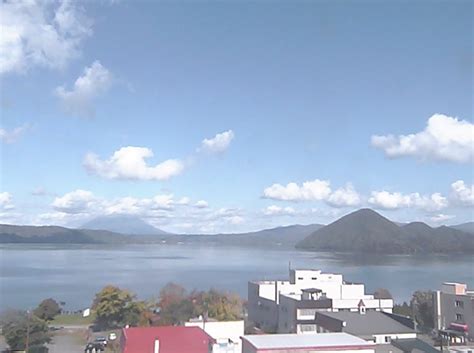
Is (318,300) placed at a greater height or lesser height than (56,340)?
greater

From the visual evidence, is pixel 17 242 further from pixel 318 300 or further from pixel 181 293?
pixel 318 300

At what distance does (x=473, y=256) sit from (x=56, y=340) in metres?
38.8

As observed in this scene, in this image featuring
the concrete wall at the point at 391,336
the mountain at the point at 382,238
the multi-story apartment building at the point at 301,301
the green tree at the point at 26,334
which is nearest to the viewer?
the concrete wall at the point at 391,336

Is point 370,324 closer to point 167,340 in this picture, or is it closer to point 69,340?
point 167,340

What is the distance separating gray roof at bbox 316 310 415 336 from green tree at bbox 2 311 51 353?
3.78m

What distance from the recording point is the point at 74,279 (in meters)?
22.8

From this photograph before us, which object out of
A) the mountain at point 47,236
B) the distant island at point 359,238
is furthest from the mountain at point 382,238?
the mountain at point 47,236

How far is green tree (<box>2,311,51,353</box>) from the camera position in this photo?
6.61 metres

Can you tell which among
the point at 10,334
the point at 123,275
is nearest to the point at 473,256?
the point at 123,275

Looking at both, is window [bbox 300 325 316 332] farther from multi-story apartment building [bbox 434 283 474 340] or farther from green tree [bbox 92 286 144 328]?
green tree [bbox 92 286 144 328]

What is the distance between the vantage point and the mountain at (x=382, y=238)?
1704 inches

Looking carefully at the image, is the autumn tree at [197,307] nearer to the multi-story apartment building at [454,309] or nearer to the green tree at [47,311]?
the green tree at [47,311]

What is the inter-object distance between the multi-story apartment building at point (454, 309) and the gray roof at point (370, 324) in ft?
4.89

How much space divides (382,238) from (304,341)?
44.6 metres
